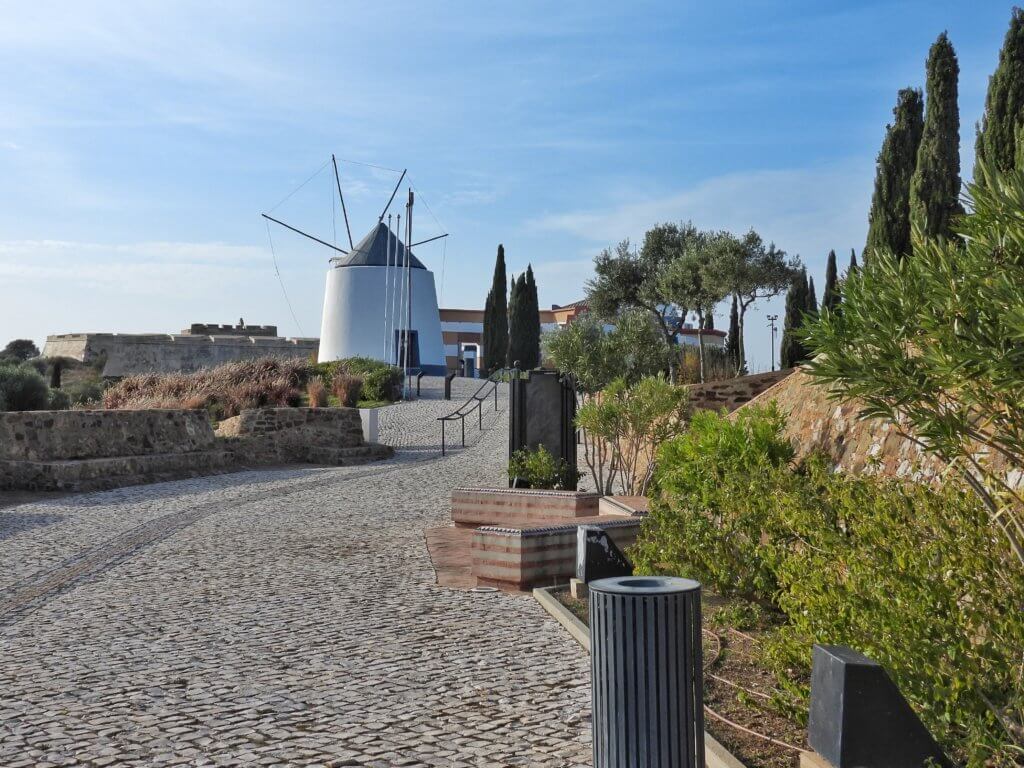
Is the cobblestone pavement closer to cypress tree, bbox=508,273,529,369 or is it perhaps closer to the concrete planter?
the concrete planter

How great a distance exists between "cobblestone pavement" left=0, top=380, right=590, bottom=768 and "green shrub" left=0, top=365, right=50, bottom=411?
1004 cm

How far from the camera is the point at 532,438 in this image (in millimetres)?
10500

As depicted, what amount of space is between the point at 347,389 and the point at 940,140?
54.3 ft

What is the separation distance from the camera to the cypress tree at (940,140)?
776 inches

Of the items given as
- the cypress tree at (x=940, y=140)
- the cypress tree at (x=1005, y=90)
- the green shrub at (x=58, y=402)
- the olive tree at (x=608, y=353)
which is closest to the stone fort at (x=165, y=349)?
the green shrub at (x=58, y=402)

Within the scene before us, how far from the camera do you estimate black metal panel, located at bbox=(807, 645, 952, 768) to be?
2.80 m

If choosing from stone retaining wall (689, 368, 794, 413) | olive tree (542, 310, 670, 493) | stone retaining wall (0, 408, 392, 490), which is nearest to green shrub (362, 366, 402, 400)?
olive tree (542, 310, 670, 493)

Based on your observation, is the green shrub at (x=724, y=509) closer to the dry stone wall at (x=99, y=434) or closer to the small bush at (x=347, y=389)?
the dry stone wall at (x=99, y=434)

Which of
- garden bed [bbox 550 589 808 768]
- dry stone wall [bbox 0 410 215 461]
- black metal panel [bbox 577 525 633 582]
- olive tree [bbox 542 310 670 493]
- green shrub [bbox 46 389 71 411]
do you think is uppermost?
olive tree [bbox 542 310 670 493]

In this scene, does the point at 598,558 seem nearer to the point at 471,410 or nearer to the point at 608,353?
the point at 608,353

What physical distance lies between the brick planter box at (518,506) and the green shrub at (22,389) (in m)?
12.7

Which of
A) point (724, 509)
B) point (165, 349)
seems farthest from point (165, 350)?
point (724, 509)

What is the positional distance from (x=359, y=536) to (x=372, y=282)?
38201 millimetres

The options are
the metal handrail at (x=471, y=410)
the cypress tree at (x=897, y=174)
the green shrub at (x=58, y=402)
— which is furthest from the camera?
the cypress tree at (x=897, y=174)
